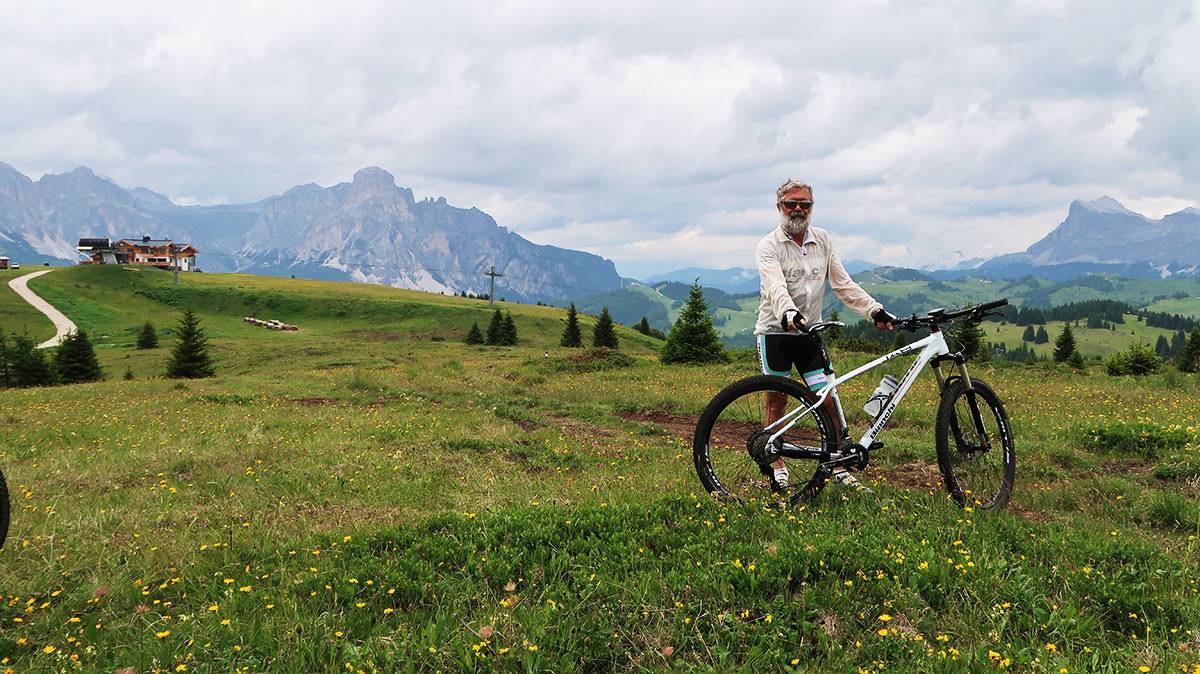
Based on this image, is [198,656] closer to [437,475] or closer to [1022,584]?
[437,475]

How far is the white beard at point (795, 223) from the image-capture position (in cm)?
676

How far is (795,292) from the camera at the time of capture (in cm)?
696

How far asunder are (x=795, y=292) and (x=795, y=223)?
81 cm

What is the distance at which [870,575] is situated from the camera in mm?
4570

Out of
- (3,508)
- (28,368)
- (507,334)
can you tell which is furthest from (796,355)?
(507,334)

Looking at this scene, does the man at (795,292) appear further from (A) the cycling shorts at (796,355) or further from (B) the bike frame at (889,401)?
(B) the bike frame at (889,401)

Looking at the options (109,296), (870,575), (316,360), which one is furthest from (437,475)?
(109,296)

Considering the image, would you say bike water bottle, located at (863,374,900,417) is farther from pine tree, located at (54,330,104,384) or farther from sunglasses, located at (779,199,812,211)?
pine tree, located at (54,330,104,384)

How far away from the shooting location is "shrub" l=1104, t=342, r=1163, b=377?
29.3 metres

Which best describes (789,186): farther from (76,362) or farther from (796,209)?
(76,362)

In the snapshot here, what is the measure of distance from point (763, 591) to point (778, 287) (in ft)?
10.8

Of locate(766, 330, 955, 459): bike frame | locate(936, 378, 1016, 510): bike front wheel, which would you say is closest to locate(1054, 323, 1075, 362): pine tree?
locate(936, 378, 1016, 510): bike front wheel

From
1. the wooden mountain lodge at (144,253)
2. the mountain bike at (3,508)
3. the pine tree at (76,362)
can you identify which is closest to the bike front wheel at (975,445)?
the mountain bike at (3,508)

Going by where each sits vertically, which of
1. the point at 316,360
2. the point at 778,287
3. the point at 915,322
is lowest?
the point at 316,360
